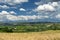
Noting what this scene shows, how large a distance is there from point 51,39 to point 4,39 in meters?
5.15

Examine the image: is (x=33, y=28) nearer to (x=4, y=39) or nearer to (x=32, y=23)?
(x=32, y=23)

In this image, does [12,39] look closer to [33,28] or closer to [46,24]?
[33,28]

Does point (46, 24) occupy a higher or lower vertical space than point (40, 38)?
lower

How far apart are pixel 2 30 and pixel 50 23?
8988 mm

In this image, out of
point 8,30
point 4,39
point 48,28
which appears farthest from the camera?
point 48,28

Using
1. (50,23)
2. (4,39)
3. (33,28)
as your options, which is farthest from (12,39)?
(50,23)

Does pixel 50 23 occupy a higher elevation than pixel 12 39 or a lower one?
lower

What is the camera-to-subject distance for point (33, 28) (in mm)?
28141

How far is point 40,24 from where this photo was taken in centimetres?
3189

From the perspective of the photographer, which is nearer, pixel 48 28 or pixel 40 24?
pixel 48 28

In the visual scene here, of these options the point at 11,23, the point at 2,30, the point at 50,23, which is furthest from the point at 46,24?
the point at 2,30

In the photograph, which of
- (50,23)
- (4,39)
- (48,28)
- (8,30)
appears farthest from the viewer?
(50,23)

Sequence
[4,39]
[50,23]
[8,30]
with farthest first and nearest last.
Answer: [50,23] < [8,30] < [4,39]

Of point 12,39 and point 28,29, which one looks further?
point 28,29
